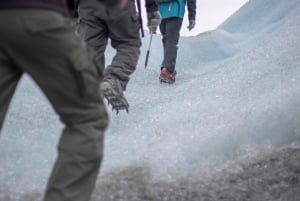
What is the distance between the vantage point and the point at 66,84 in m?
1.73

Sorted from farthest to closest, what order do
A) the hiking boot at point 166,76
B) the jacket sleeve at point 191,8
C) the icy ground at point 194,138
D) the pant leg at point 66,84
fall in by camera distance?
the jacket sleeve at point 191,8 < the hiking boot at point 166,76 < the icy ground at point 194,138 < the pant leg at point 66,84

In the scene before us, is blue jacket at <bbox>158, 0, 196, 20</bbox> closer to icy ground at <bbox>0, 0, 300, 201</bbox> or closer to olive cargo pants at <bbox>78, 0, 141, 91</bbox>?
icy ground at <bbox>0, 0, 300, 201</bbox>

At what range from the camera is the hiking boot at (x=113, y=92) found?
3.63 meters

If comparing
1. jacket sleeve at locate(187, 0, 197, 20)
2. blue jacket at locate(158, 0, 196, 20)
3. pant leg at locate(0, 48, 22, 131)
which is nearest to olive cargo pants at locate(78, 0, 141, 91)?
pant leg at locate(0, 48, 22, 131)

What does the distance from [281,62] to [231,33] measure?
180 inches

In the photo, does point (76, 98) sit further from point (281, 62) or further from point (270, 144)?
point (281, 62)

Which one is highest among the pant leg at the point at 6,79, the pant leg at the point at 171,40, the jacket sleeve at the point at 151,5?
the pant leg at the point at 6,79

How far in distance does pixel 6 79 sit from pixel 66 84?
0.23 meters

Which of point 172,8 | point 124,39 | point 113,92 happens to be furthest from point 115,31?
point 172,8

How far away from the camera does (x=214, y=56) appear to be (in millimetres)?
8328

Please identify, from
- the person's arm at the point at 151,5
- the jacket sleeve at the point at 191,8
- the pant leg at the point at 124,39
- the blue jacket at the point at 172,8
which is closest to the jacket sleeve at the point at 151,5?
the person's arm at the point at 151,5

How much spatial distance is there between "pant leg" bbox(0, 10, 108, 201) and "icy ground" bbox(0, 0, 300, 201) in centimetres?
107

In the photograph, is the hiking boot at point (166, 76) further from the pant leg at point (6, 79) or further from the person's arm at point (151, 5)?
the pant leg at point (6, 79)

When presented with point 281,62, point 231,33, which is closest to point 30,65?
point 281,62
